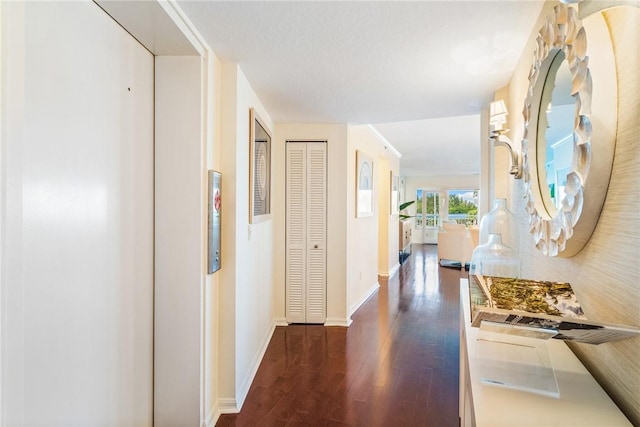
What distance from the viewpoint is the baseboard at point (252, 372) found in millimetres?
2204

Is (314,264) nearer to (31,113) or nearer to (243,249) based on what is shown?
(243,249)

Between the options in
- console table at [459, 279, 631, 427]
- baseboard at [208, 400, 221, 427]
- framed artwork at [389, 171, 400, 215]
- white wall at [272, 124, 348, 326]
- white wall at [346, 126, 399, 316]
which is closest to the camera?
→ console table at [459, 279, 631, 427]

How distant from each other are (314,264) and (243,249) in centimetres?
156

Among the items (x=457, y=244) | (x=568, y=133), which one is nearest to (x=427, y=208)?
(x=457, y=244)

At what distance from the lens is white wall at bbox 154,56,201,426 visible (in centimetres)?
183

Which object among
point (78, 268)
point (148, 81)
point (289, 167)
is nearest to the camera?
point (78, 268)

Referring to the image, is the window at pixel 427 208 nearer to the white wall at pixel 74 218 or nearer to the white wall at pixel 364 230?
the white wall at pixel 364 230

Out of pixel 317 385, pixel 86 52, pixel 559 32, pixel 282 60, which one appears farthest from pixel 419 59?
pixel 317 385

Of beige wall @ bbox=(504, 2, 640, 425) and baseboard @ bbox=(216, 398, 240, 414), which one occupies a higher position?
beige wall @ bbox=(504, 2, 640, 425)

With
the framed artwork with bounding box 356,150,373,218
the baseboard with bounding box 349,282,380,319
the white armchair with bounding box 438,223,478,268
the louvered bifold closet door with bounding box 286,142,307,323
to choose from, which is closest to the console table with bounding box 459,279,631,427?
the louvered bifold closet door with bounding box 286,142,307,323

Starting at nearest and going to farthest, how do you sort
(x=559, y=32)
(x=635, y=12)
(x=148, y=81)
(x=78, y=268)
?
1. (x=635, y=12)
2. (x=559, y=32)
3. (x=78, y=268)
4. (x=148, y=81)

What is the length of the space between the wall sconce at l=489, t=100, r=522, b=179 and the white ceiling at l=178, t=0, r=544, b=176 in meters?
0.35

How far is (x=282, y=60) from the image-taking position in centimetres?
Answer: 207

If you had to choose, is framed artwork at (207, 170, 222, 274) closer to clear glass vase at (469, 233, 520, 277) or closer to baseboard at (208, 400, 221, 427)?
baseboard at (208, 400, 221, 427)
